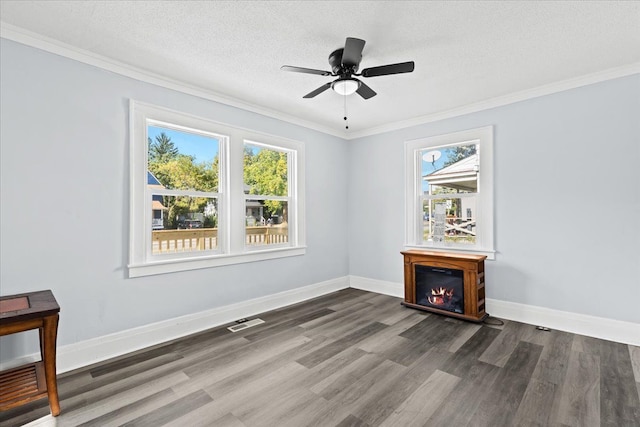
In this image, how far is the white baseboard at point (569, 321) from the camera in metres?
3.05

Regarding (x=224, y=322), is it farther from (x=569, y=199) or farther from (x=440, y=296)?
(x=569, y=199)

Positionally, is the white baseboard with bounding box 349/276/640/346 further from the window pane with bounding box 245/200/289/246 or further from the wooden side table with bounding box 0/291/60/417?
the wooden side table with bounding box 0/291/60/417

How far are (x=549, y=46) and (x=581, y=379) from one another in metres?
2.79

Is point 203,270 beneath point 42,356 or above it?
above

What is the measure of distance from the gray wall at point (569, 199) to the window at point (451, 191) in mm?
133

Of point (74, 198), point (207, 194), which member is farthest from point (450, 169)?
point (74, 198)

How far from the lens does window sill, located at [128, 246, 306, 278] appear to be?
119 inches

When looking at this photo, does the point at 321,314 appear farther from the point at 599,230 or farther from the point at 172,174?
the point at 599,230

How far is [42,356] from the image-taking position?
2.03 m

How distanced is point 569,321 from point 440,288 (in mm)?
1353

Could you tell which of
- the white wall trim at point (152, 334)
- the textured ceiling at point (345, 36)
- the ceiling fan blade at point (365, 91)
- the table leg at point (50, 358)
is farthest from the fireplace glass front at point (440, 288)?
the table leg at point (50, 358)

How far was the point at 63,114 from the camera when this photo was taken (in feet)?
8.59

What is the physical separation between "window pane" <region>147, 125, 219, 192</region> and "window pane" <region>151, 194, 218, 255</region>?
160 mm

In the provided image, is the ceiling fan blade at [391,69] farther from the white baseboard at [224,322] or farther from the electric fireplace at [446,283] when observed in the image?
the white baseboard at [224,322]
